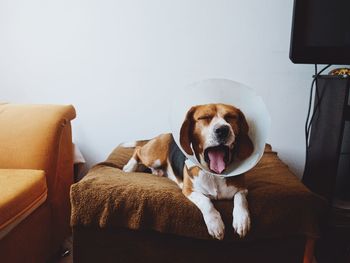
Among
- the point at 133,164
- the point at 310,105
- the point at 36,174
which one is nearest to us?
the point at 36,174

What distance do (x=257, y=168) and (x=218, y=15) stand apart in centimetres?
84

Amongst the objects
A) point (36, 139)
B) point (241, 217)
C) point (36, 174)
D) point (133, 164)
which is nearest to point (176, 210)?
point (241, 217)

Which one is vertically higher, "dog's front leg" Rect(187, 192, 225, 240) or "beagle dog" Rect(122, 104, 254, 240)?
"beagle dog" Rect(122, 104, 254, 240)

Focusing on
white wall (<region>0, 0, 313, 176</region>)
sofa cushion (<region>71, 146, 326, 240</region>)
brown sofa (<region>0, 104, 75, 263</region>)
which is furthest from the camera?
white wall (<region>0, 0, 313, 176</region>)

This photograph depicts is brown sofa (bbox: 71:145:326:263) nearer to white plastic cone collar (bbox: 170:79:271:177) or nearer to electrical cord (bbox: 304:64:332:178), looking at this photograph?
white plastic cone collar (bbox: 170:79:271:177)

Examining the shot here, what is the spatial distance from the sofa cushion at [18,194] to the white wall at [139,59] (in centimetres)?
61

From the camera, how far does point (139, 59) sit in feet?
5.76

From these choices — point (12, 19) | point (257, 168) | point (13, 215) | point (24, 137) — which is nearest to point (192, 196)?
Answer: point (257, 168)

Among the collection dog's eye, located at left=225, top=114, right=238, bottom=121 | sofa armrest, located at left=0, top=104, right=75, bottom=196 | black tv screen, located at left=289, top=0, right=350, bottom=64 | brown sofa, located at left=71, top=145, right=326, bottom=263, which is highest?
black tv screen, located at left=289, top=0, right=350, bottom=64

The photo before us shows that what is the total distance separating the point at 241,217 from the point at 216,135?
0.98 ft

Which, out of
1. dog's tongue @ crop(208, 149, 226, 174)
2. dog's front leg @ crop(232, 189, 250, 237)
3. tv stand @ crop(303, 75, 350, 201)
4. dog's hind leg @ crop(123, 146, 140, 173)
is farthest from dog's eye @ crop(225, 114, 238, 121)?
dog's hind leg @ crop(123, 146, 140, 173)

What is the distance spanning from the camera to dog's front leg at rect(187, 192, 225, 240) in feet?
3.35

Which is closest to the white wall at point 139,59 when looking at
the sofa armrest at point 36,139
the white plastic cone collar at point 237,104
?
the sofa armrest at point 36,139

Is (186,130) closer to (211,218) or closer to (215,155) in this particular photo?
(215,155)
